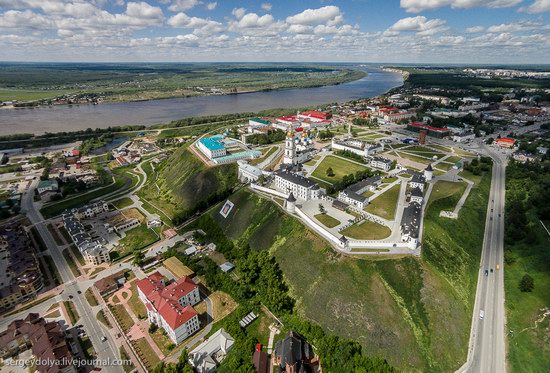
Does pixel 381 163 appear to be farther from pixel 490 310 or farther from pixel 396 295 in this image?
pixel 396 295

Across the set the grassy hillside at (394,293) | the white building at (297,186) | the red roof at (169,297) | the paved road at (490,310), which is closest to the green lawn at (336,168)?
the white building at (297,186)

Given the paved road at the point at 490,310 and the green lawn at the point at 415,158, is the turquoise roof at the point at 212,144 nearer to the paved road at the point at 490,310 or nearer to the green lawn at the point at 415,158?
the green lawn at the point at 415,158

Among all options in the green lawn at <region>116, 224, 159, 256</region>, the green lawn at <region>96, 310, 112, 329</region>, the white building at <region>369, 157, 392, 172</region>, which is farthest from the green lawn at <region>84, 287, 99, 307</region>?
the white building at <region>369, 157, 392, 172</region>

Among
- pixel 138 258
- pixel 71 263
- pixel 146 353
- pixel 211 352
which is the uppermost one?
pixel 211 352

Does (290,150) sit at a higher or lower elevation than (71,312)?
higher

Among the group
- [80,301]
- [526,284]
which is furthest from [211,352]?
[526,284]

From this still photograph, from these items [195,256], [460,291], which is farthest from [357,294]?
[195,256]

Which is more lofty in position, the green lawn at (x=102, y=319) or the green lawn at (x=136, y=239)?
the green lawn at (x=102, y=319)
